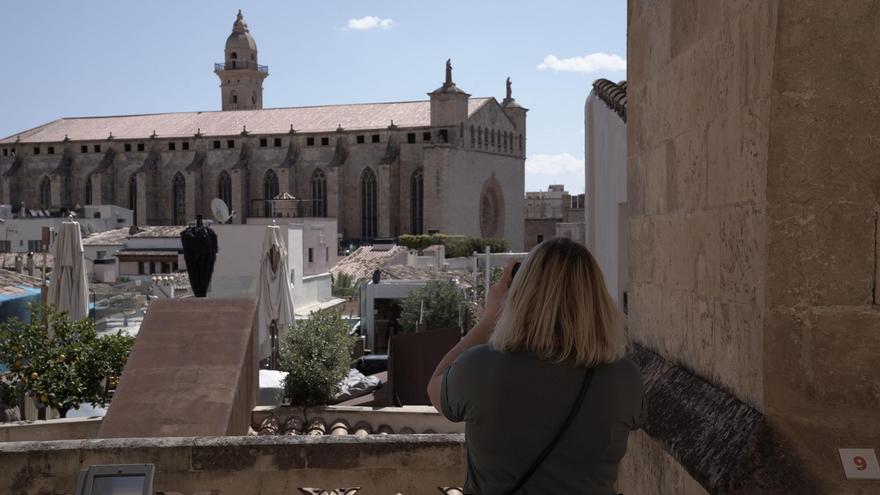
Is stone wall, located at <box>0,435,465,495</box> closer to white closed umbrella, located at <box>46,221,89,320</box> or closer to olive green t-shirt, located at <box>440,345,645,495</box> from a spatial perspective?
olive green t-shirt, located at <box>440,345,645,495</box>

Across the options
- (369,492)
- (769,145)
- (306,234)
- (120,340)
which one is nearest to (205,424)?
(369,492)

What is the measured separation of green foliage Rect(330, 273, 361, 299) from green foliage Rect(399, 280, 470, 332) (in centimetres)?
994

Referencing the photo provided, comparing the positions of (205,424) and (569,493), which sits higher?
(569,493)

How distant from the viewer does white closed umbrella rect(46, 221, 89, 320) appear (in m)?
12.4

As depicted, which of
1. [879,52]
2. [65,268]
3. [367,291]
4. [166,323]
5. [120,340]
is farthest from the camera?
[367,291]

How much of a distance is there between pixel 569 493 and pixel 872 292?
0.65 metres

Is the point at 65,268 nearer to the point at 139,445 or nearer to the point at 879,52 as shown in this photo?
the point at 139,445

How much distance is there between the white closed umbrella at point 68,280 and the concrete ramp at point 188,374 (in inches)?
299

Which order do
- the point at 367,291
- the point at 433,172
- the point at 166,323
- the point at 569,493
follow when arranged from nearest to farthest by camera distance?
the point at 569,493
the point at 166,323
the point at 367,291
the point at 433,172

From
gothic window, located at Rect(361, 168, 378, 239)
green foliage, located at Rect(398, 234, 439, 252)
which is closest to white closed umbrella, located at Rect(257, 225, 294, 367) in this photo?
green foliage, located at Rect(398, 234, 439, 252)

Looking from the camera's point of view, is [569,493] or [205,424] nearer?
[569,493]

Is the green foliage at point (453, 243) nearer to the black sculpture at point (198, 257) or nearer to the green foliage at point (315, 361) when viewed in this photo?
the green foliage at point (315, 361)

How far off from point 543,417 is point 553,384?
6 cm

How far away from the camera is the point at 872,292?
170 cm
